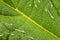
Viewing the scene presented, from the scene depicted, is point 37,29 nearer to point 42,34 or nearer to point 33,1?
point 42,34

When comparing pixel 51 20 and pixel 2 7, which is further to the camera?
pixel 2 7

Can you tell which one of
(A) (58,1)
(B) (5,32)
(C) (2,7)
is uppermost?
(A) (58,1)

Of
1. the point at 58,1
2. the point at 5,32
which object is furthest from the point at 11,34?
the point at 58,1

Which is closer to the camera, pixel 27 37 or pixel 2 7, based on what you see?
pixel 27 37

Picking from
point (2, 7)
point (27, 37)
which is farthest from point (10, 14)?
point (27, 37)

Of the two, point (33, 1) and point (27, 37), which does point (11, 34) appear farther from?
point (33, 1)

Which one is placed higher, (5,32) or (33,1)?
(33,1)
